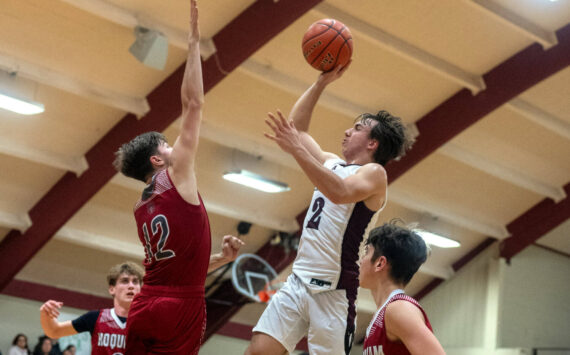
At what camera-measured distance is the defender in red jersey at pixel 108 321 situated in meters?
5.24

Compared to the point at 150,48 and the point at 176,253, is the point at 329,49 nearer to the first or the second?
the point at 176,253

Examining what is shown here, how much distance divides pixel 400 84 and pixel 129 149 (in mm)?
8139

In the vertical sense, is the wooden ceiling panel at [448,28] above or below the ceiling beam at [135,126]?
above

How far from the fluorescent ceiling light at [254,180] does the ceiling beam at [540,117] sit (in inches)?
154

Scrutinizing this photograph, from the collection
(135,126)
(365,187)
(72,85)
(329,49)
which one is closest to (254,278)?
(135,126)

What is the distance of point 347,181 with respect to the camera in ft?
14.2

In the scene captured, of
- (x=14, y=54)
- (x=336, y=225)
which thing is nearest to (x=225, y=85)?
(x=14, y=54)

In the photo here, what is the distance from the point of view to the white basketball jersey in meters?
4.53

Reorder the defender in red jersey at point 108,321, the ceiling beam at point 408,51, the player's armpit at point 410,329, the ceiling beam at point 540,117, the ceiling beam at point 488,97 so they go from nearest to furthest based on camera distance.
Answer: the player's armpit at point 410,329, the defender in red jersey at point 108,321, the ceiling beam at point 408,51, the ceiling beam at point 488,97, the ceiling beam at point 540,117

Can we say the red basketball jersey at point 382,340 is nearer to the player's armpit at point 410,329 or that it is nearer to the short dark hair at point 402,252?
the player's armpit at point 410,329

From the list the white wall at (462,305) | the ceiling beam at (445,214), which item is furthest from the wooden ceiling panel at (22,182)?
the white wall at (462,305)

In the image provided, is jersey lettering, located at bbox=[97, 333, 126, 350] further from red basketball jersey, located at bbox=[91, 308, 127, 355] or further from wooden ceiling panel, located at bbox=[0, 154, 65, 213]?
wooden ceiling panel, located at bbox=[0, 154, 65, 213]

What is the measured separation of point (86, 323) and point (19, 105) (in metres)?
5.14

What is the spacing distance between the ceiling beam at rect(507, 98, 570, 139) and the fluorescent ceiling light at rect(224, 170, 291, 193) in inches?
154
